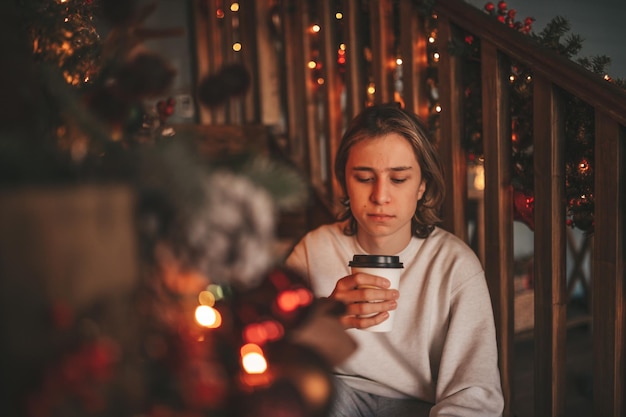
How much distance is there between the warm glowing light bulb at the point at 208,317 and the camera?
73 cm

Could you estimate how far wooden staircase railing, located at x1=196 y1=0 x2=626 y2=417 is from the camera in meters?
1.44

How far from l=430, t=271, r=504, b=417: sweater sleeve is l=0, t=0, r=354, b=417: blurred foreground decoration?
71 cm

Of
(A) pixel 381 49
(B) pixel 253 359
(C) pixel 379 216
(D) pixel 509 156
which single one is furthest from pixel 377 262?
(A) pixel 381 49

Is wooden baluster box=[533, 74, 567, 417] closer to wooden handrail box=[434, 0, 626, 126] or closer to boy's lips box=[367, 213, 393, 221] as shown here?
wooden handrail box=[434, 0, 626, 126]

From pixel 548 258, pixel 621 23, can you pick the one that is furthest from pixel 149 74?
pixel 621 23

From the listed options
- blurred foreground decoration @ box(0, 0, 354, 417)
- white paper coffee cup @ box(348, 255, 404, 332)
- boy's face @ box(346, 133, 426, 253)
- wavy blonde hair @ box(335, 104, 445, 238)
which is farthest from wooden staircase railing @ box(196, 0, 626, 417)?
blurred foreground decoration @ box(0, 0, 354, 417)

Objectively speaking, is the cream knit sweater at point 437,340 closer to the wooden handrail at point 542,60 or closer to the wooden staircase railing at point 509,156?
the wooden staircase railing at point 509,156

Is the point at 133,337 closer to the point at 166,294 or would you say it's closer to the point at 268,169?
the point at 166,294

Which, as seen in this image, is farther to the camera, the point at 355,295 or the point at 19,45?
the point at 355,295

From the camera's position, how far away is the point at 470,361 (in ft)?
4.59

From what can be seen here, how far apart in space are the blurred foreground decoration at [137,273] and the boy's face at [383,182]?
2.39 ft

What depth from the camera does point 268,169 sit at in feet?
2.23

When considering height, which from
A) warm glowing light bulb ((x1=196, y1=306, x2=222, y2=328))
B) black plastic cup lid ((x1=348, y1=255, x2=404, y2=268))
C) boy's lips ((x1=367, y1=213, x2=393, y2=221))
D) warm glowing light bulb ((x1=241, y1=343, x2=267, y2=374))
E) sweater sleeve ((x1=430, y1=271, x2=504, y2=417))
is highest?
boy's lips ((x1=367, y1=213, x2=393, y2=221))

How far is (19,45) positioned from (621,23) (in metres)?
1.71
